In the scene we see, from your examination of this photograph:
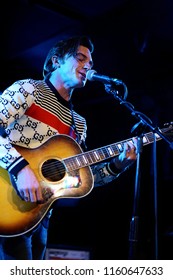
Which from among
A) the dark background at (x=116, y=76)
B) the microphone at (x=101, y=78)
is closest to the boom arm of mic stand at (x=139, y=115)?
the microphone at (x=101, y=78)

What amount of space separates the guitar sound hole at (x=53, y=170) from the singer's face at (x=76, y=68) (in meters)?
0.55

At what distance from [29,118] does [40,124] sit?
7cm

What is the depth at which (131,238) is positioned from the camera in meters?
1.86

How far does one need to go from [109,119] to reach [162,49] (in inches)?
42.4

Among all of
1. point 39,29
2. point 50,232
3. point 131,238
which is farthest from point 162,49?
point 131,238

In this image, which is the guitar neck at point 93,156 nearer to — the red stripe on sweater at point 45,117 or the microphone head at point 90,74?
the red stripe on sweater at point 45,117

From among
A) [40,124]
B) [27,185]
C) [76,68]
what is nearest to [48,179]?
[27,185]

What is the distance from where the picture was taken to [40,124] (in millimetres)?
2248

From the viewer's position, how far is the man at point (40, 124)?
6.63ft

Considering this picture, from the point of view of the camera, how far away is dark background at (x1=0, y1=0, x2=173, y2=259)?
360cm

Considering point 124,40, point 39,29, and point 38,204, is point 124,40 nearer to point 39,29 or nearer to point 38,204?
point 39,29

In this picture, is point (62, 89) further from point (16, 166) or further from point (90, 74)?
point (16, 166)

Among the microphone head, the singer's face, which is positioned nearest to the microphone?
the microphone head

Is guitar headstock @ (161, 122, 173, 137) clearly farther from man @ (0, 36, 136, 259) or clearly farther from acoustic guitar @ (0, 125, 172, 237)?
acoustic guitar @ (0, 125, 172, 237)
